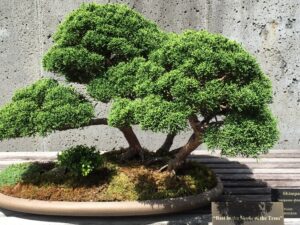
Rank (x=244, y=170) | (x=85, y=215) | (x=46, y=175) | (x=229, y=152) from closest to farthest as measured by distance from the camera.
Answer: (x=229, y=152), (x=85, y=215), (x=46, y=175), (x=244, y=170)

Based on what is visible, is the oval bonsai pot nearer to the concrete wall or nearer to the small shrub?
the small shrub

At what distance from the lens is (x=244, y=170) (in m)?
2.18

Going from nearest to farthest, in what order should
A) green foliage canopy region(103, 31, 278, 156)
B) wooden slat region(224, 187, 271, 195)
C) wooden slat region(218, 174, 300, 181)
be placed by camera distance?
green foliage canopy region(103, 31, 278, 156) < wooden slat region(224, 187, 271, 195) < wooden slat region(218, 174, 300, 181)

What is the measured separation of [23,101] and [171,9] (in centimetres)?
123

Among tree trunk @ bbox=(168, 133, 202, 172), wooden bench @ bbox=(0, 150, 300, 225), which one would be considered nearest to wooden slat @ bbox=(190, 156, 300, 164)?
wooden bench @ bbox=(0, 150, 300, 225)

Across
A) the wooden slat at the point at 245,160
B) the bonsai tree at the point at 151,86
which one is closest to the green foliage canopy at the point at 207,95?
the bonsai tree at the point at 151,86

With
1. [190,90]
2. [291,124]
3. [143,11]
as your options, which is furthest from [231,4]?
[190,90]

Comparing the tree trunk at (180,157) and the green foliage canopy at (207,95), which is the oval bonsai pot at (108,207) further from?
the green foliage canopy at (207,95)

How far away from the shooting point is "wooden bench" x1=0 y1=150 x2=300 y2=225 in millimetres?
1625

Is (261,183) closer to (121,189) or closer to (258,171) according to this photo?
(258,171)

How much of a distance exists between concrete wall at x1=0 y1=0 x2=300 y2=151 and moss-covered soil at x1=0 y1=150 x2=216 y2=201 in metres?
0.94

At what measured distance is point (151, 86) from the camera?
4.80 ft

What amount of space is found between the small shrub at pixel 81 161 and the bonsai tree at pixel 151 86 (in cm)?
13

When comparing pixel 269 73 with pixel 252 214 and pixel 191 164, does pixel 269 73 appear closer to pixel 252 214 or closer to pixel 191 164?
pixel 191 164
